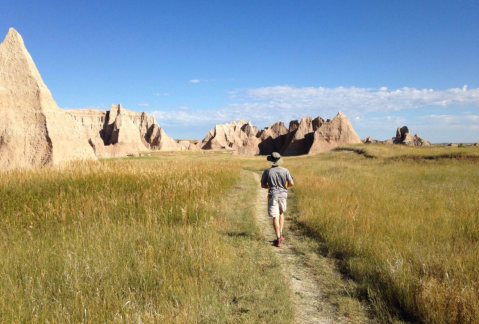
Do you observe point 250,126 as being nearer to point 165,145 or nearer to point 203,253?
point 165,145

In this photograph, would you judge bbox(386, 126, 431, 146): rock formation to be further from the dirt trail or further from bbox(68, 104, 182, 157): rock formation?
the dirt trail

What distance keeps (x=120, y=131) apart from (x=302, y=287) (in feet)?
273

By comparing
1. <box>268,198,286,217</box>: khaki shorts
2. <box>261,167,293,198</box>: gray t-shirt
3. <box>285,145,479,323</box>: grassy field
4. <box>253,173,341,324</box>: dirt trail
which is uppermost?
<box>261,167,293,198</box>: gray t-shirt

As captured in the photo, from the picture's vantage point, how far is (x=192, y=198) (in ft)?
27.8

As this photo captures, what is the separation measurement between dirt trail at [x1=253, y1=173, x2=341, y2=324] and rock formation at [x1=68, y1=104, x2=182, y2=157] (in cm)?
7147

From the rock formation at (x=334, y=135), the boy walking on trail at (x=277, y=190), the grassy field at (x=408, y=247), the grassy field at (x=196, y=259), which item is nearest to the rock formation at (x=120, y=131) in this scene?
the rock formation at (x=334, y=135)

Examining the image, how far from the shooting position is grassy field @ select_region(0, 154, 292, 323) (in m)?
3.14

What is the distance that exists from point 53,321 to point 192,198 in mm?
5744

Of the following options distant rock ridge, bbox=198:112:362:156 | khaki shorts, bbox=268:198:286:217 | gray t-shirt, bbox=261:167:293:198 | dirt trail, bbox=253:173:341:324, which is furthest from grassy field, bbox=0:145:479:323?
distant rock ridge, bbox=198:112:362:156

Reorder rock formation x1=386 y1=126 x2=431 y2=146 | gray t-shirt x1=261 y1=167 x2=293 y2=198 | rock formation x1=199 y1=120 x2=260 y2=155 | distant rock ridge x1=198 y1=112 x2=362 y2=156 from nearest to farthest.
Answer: gray t-shirt x1=261 y1=167 x2=293 y2=198 < distant rock ridge x1=198 y1=112 x2=362 y2=156 < rock formation x1=386 y1=126 x2=431 y2=146 < rock formation x1=199 y1=120 x2=260 y2=155

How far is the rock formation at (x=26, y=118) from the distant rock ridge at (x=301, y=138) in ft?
170

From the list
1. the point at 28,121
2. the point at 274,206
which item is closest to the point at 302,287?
the point at 274,206

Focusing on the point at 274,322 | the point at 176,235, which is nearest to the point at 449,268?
the point at 274,322

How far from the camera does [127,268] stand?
3.90 m
